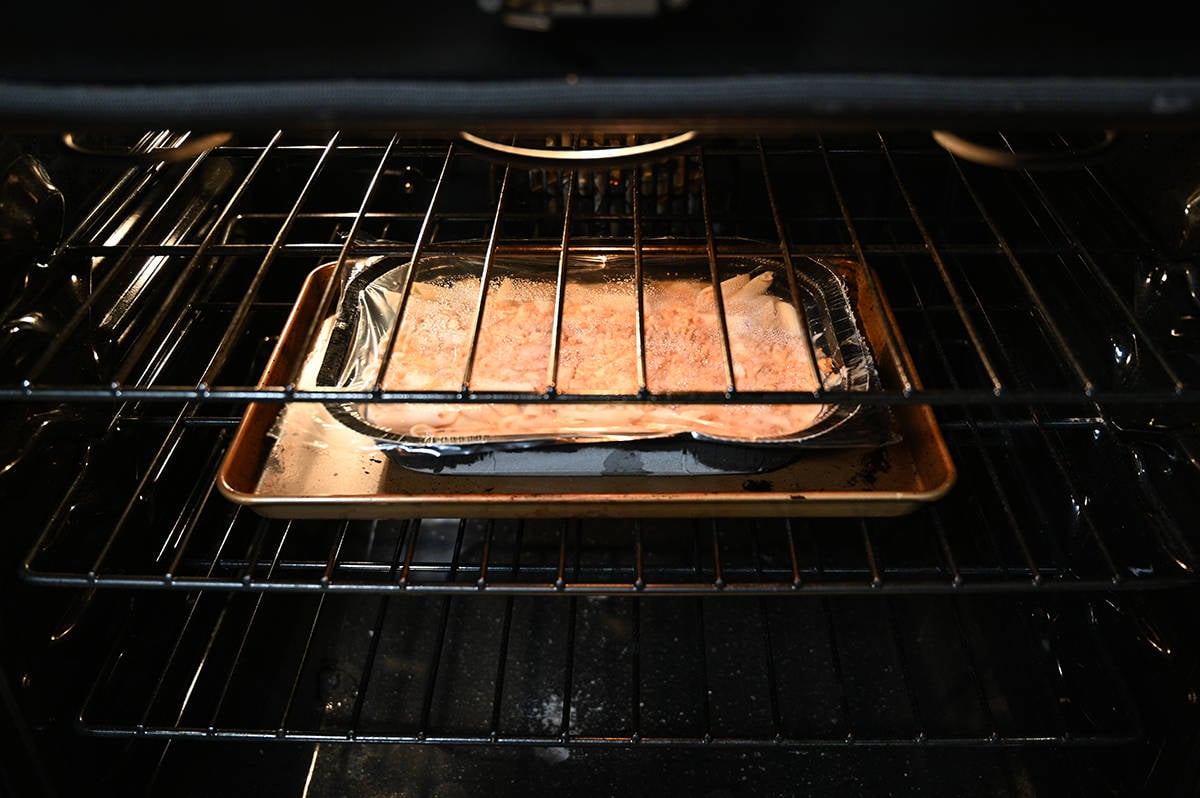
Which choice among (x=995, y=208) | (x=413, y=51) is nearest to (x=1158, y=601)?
(x=995, y=208)

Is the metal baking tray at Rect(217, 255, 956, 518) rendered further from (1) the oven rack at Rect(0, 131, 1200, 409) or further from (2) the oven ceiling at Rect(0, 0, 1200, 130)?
(2) the oven ceiling at Rect(0, 0, 1200, 130)

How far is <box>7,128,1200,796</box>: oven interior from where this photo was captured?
0.95 meters

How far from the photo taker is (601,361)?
1036 mm

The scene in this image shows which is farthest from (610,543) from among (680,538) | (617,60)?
(617,60)

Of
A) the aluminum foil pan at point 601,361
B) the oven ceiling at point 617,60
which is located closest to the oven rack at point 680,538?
the aluminum foil pan at point 601,361

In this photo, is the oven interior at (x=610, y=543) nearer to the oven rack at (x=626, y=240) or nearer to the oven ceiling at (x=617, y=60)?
the oven rack at (x=626, y=240)

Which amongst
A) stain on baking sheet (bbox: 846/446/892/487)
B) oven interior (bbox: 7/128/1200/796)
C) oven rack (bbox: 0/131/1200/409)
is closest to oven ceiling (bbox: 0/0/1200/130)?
oven interior (bbox: 7/128/1200/796)

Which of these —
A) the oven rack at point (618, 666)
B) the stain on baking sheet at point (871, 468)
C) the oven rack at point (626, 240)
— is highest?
the oven rack at point (626, 240)

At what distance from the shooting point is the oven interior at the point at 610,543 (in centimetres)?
95

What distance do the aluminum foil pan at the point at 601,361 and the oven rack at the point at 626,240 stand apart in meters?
0.04

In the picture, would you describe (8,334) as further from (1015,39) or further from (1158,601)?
(1158,601)

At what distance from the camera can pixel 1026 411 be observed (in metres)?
1.20

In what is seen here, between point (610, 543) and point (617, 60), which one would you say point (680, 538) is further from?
point (617, 60)

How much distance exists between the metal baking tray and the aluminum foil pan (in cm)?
2
